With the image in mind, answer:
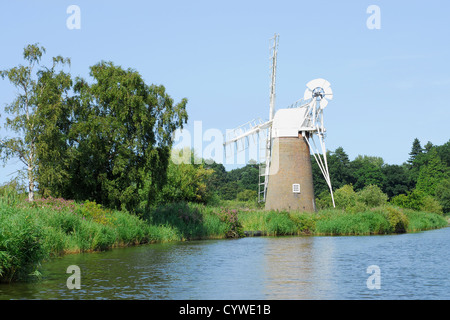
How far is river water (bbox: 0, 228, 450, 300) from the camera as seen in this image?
1316 centimetres

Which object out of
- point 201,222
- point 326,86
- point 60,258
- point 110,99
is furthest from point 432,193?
point 60,258

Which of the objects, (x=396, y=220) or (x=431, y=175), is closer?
(x=396, y=220)

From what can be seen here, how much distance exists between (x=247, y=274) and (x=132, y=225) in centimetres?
1066

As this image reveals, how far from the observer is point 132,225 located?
85.7ft

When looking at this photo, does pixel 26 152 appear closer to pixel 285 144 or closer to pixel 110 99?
pixel 110 99

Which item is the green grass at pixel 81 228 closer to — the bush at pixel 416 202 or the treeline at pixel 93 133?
the treeline at pixel 93 133

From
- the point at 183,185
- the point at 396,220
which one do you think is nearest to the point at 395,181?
the point at 396,220

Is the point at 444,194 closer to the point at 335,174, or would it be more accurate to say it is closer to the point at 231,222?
the point at 335,174

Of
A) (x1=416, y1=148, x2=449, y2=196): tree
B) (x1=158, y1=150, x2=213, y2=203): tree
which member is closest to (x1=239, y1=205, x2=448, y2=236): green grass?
(x1=158, y1=150, x2=213, y2=203): tree

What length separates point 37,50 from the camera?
26.2 metres

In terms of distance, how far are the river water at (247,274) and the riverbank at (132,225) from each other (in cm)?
71

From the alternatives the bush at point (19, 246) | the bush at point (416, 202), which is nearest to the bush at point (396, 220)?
the bush at point (416, 202)

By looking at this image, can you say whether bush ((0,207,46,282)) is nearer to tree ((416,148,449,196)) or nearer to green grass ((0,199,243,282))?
green grass ((0,199,243,282))
